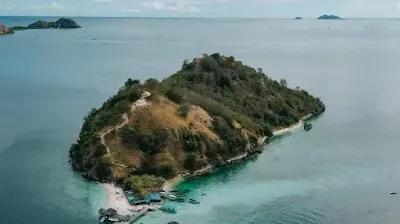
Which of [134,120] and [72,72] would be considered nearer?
[134,120]

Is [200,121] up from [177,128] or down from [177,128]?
up

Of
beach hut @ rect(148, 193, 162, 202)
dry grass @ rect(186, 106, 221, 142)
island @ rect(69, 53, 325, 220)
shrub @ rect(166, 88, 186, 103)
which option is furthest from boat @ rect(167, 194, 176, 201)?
shrub @ rect(166, 88, 186, 103)

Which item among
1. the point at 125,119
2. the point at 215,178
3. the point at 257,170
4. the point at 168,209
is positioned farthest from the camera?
the point at 125,119

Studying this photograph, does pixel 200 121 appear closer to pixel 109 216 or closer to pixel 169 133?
pixel 169 133

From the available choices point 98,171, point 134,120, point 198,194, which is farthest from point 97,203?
point 134,120

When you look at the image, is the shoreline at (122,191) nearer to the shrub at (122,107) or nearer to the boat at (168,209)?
the boat at (168,209)

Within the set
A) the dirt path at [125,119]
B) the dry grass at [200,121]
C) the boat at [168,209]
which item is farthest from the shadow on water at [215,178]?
the dirt path at [125,119]

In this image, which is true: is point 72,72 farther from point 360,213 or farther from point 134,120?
point 360,213

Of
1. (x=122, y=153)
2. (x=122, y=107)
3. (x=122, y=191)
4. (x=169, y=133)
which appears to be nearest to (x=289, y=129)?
(x=169, y=133)
